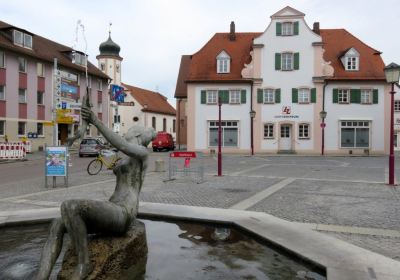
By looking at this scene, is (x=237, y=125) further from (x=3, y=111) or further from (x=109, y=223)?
(x=109, y=223)

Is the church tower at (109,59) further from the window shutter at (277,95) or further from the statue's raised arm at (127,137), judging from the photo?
the statue's raised arm at (127,137)

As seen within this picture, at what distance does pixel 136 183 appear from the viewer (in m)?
5.19

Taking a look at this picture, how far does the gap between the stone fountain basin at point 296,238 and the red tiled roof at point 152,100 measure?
2325 inches

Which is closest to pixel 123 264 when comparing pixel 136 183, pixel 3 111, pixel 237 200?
pixel 136 183

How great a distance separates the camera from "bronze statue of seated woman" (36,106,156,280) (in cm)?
401

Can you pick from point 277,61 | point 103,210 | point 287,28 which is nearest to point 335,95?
point 277,61

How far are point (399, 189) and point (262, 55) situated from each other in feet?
88.9

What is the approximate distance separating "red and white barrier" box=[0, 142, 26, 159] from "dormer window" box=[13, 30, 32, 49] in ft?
44.8

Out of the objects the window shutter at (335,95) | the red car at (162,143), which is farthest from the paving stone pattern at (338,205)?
the red car at (162,143)

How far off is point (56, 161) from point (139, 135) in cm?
927

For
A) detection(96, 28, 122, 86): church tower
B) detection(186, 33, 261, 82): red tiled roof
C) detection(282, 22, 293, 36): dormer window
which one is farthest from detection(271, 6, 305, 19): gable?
detection(96, 28, 122, 86): church tower

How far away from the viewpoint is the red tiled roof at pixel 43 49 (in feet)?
118

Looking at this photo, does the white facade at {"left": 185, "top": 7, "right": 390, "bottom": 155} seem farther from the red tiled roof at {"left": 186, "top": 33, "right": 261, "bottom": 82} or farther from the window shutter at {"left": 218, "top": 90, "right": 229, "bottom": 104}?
the red tiled roof at {"left": 186, "top": 33, "right": 261, "bottom": 82}

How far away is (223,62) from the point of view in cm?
4006
